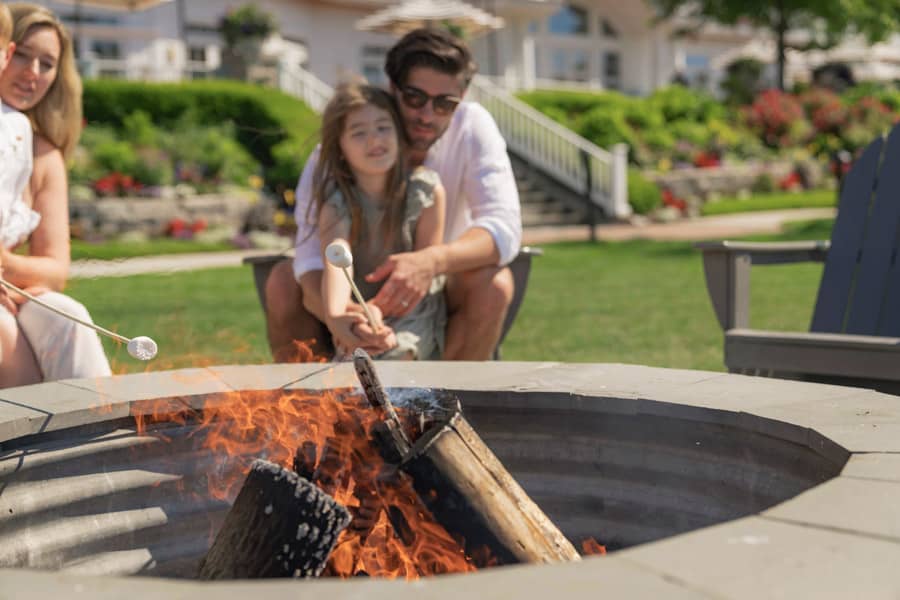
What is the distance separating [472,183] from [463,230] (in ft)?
0.59

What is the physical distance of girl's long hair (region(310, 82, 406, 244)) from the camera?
3.34 m

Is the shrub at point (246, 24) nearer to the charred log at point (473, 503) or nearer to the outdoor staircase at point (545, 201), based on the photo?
the outdoor staircase at point (545, 201)

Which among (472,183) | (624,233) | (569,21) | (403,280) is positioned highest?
(569,21)

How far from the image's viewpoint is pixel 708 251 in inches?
151

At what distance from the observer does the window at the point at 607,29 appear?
31.1m

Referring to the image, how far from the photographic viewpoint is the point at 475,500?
5.76 feet

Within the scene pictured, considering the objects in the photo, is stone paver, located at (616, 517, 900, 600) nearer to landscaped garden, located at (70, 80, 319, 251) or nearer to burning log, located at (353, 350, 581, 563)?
burning log, located at (353, 350, 581, 563)

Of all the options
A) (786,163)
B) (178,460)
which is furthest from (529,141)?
(178,460)

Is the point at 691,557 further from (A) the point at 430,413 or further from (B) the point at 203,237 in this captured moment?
(B) the point at 203,237

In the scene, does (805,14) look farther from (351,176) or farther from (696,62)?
(351,176)

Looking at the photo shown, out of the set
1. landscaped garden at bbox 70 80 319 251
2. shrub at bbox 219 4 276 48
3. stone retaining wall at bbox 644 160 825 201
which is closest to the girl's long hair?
landscaped garden at bbox 70 80 319 251

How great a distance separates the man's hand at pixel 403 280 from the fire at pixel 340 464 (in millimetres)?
818

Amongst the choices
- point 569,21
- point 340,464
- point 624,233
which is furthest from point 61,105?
point 569,21

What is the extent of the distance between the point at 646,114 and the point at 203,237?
1064cm
